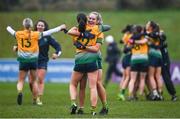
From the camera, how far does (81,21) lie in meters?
20.8

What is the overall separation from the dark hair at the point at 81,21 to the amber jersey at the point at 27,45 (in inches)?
139

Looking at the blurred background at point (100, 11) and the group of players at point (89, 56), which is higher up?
Result: the blurred background at point (100, 11)

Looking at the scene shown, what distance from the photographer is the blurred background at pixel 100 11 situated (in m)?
51.8

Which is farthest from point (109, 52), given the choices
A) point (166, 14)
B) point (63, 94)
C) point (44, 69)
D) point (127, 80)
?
point (166, 14)

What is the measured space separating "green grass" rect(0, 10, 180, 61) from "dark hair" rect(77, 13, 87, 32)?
27.4 m

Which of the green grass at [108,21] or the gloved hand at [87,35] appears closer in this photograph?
the gloved hand at [87,35]

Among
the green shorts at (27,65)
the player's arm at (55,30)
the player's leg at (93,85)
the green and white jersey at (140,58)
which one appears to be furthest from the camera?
the green and white jersey at (140,58)

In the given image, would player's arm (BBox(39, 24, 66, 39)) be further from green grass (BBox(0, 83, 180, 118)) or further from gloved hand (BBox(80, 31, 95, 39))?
green grass (BBox(0, 83, 180, 118))

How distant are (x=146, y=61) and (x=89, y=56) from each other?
624 cm

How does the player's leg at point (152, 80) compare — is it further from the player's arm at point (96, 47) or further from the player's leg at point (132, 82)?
the player's arm at point (96, 47)

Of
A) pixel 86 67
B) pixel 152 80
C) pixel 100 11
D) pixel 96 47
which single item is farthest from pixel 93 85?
pixel 100 11

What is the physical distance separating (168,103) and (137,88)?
2.76 m

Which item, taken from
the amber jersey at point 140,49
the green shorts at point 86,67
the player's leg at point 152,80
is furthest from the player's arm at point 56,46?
the green shorts at point 86,67

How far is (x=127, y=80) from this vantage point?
28.2 m
